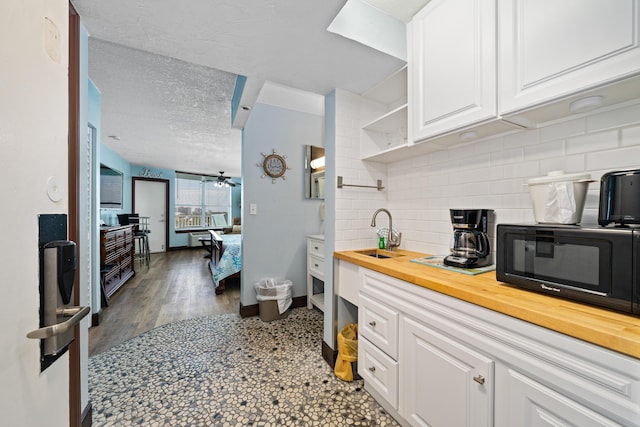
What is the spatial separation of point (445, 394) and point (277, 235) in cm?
222

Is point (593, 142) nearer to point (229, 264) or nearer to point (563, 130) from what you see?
point (563, 130)

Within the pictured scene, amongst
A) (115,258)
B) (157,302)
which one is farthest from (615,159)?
(115,258)

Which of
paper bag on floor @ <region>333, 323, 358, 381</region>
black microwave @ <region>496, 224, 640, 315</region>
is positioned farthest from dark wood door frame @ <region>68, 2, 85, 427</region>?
black microwave @ <region>496, 224, 640, 315</region>

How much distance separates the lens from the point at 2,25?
0.44 m

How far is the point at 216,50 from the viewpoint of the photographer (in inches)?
59.5

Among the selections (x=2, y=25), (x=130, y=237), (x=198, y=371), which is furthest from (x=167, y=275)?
(x=2, y=25)

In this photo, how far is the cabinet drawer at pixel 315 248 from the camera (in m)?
2.74

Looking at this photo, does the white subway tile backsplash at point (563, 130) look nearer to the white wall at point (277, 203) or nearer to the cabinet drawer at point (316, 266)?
the cabinet drawer at point (316, 266)

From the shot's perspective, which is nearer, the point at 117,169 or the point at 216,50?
the point at 216,50

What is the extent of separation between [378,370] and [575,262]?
113cm

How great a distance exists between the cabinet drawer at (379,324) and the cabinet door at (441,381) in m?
0.07

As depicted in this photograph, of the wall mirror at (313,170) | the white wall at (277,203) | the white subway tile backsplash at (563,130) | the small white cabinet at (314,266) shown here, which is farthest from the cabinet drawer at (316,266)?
the white subway tile backsplash at (563,130)

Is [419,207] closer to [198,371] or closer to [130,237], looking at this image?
[198,371]

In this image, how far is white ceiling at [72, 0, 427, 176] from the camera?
123cm
